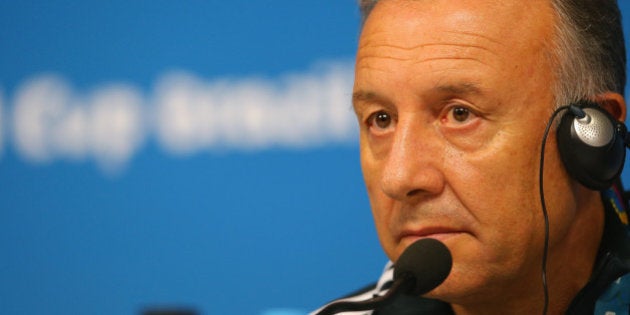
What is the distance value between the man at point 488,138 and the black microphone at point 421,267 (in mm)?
108

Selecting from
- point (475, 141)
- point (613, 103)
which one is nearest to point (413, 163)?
point (475, 141)

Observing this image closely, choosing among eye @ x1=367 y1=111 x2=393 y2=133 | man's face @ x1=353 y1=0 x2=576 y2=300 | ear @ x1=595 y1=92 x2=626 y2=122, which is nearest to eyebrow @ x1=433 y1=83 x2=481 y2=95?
man's face @ x1=353 y1=0 x2=576 y2=300

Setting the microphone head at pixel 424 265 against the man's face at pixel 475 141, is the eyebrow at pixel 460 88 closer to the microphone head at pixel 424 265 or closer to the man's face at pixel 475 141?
the man's face at pixel 475 141

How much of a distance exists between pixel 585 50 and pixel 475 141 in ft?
0.77

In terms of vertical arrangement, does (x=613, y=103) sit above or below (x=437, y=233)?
above

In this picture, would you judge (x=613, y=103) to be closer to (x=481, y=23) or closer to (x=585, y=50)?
(x=585, y=50)

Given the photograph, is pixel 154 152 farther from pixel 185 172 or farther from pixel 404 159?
pixel 404 159

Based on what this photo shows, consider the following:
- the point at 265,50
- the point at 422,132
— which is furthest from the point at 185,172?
the point at 422,132

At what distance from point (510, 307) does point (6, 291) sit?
147 cm

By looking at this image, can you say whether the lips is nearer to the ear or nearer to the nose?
the nose

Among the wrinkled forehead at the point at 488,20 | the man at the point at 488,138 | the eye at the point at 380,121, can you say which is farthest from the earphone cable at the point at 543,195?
the eye at the point at 380,121

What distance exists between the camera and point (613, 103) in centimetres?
137

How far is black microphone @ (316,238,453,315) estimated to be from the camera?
1.10 meters

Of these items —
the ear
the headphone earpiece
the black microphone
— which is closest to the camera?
the black microphone
